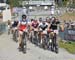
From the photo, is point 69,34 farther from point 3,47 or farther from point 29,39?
point 3,47

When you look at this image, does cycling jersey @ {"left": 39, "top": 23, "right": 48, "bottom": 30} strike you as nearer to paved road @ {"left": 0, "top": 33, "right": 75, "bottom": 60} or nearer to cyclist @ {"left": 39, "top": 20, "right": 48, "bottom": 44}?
cyclist @ {"left": 39, "top": 20, "right": 48, "bottom": 44}

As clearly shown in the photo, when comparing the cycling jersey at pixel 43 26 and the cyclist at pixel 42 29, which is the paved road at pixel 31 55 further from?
the cycling jersey at pixel 43 26

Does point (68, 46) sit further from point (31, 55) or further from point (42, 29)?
point (31, 55)

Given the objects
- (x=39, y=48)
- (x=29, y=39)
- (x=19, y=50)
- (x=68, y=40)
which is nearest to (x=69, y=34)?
(x=68, y=40)

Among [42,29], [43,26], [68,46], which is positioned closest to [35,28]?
[42,29]

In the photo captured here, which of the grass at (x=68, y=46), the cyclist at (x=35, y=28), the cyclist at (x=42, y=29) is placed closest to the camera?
the cyclist at (x=42, y=29)

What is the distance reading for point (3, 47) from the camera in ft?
65.9

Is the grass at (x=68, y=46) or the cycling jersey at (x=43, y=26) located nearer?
the cycling jersey at (x=43, y=26)

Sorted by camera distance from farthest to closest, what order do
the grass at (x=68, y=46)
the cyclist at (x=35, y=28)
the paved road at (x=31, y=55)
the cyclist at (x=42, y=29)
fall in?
the cyclist at (x=35, y=28), the grass at (x=68, y=46), the cyclist at (x=42, y=29), the paved road at (x=31, y=55)

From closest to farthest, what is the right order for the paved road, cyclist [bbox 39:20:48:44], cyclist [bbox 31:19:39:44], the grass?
the paved road, cyclist [bbox 39:20:48:44], the grass, cyclist [bbox 31:19:39:44]

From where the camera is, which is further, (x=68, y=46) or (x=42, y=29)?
(x=68, y=46)

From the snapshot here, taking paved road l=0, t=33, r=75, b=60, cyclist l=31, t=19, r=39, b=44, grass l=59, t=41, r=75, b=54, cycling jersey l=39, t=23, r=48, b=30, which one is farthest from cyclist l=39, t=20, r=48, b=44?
grass l=59, t=41, r=75, b=54

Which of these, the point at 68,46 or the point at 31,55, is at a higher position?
the point at 31,55

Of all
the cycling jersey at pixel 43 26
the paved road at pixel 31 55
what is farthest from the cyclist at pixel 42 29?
the paved road at pixel 31 55
